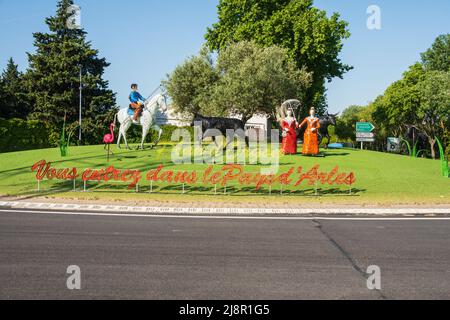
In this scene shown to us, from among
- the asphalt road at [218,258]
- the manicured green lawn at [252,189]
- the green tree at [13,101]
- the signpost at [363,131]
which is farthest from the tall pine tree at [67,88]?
the asphalt road at [218,258]

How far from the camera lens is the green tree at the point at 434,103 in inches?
2158

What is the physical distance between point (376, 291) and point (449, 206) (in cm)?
1263

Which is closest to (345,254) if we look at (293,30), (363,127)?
(363,127)

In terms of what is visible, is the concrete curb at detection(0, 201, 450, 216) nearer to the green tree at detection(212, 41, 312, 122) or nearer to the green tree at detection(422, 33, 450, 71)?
the green tree at detection(212, 41, 312, 122)

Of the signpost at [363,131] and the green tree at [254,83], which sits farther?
the signpost at [363,131]

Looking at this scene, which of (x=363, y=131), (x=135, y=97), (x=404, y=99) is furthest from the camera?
(x=404, y=99)

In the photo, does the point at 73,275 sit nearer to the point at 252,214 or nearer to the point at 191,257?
the point at 191,257

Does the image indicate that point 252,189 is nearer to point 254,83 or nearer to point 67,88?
point 254,83

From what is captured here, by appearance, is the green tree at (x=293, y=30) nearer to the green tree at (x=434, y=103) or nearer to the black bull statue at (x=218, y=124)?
the green tree at (x=434, y=103)

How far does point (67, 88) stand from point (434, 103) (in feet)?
164

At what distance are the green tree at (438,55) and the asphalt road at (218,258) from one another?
69.3 meters

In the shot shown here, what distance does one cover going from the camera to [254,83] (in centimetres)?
4025

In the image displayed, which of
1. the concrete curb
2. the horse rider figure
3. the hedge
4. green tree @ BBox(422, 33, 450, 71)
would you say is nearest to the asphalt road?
the concrete curb

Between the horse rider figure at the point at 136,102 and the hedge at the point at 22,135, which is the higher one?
the horse rider figure at the point at 136,102
